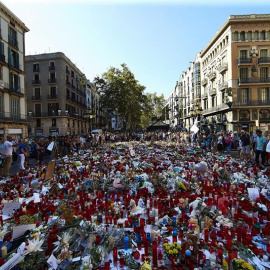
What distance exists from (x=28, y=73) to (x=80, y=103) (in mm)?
12853

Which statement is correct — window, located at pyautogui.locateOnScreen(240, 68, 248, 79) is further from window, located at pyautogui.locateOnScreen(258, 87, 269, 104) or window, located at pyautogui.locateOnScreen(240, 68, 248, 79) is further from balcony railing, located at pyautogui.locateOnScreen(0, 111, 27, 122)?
balcony railing, located at pyautogui.locateOnScreen(0, 111, 27, 122)

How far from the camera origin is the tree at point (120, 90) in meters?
42.7

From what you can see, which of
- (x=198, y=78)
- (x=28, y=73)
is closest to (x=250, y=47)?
(x=198, y=78)

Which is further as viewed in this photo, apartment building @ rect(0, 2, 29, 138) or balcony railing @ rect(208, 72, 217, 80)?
balcony railing @ rect(208, 72, 217, 80)

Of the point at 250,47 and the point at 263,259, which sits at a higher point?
the point at 250,47

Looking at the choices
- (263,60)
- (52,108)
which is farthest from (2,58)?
(263,60)

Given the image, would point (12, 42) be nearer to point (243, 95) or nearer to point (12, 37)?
point (12, 37)

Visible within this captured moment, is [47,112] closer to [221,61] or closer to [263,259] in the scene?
[221,61]

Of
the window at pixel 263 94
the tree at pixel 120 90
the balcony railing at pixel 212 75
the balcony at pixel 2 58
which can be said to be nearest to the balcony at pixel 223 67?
the balcony railing at pixel 212 75

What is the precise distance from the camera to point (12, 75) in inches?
1029

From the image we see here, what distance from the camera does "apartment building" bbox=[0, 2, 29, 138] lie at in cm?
2397

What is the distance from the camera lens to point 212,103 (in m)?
43.3

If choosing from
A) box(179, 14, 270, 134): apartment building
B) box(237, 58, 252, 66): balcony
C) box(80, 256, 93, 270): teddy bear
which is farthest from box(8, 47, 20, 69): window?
box(237, 58, 252, 66): balcony

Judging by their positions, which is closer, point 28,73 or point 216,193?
point 216,193
